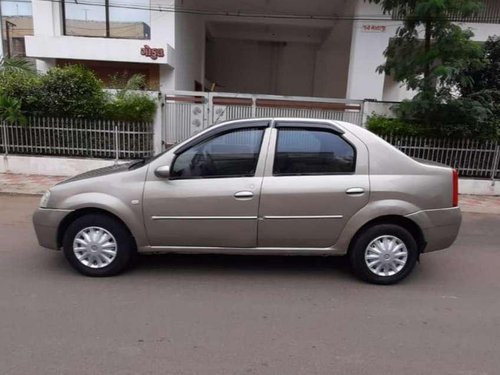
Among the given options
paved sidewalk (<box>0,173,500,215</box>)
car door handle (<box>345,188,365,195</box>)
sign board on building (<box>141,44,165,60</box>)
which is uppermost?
sign board on building (<box>141,44,165,60</box>)

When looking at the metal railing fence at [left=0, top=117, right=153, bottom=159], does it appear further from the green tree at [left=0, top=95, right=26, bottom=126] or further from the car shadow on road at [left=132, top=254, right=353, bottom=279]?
the car shadow on road at [left=132, top=254, right=353, bottom=279]

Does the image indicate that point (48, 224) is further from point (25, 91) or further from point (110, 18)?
point (110, 18)

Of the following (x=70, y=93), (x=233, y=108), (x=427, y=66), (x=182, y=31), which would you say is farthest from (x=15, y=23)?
(x=427, y=66)

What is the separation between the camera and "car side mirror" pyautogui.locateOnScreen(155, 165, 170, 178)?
403 cm

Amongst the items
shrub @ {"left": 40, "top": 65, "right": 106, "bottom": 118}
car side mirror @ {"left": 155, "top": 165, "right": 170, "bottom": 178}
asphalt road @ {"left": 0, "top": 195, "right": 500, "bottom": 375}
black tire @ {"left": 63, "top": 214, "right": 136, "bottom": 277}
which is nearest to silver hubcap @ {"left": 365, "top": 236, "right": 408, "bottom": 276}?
asphalt road @ {"left": 0, "top": 195, "right": 500, "bottom": 375}

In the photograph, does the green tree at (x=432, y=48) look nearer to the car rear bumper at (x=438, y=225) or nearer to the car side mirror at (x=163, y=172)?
the car rear bumper at (x=438, y=225)

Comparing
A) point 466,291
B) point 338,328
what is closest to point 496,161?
point 466,291

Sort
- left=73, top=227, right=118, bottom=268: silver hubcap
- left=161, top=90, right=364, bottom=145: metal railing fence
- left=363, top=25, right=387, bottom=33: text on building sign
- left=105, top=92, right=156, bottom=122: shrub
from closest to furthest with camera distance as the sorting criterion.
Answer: left=73, top=227, right=118, bottom=268: silver hubcap, left=105, top=92, right=156, bottom=122: shrub, left=161, top=90, right=364, bottom=145: metal railing fence, left=363, top=25, right=387, bottom=33: text on building sign

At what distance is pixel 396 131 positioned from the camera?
31.1 feet

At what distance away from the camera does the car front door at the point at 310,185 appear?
403 centimetres

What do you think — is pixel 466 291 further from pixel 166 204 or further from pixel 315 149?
pixel 166 204

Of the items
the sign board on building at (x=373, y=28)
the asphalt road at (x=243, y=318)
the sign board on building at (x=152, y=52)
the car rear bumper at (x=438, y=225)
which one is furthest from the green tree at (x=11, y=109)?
the sign board on building at (x=373, y=28)

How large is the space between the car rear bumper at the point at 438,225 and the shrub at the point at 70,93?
26.1 ft

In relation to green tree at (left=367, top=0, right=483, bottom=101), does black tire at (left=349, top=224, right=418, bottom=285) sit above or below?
below
